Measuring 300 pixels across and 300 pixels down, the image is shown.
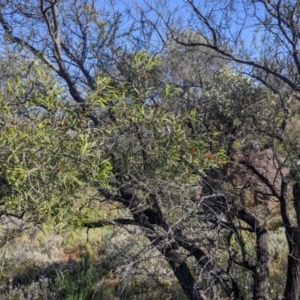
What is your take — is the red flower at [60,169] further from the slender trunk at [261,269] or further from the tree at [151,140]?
the slender trunk at [261,269]

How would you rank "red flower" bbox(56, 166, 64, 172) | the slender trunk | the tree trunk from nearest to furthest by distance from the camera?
"red flower" bbox(56, 166, 64, 172) < the tree trunk < the slender trunk

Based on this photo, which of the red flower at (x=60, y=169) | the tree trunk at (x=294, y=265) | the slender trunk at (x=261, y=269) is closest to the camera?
the red flower at (x=60, y=169)

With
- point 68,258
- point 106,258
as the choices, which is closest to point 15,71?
point 106,258

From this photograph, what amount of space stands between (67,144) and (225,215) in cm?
228

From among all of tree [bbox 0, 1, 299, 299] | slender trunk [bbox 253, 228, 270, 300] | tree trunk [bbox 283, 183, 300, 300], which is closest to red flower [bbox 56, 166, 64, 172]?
tree [bbox 0, 1, 299, 299]

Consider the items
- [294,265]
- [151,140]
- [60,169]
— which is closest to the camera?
[60,169]

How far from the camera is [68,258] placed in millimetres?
8906

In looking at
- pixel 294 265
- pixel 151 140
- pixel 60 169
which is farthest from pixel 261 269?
pixel 60 169

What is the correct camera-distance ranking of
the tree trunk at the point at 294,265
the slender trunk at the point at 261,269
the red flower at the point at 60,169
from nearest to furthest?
the red flower at the point at 60,169 → the tree trunk at the point at 294,265 → the slender trunk at the point at 261,269

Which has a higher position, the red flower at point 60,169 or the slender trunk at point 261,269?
the red flower at point 60,169

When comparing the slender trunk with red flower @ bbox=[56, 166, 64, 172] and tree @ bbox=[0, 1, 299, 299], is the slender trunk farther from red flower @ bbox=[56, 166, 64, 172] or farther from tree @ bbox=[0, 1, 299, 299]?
red flower @ bbox=[56, 166, 64, 172]

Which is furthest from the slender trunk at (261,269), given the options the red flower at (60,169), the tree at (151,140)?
the red flower at (60,169)

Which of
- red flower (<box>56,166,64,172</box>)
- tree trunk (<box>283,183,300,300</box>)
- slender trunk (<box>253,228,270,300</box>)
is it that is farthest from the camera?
slender trunk (<box>253,228,270,300</box>)

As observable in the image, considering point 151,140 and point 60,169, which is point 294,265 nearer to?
point 151,140
